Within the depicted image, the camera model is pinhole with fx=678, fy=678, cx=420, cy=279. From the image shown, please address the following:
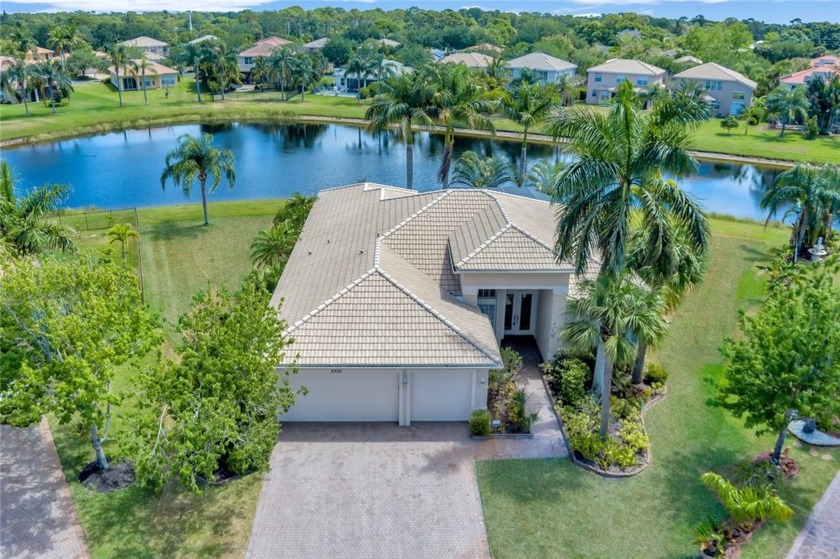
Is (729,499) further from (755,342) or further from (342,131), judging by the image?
(342,131)

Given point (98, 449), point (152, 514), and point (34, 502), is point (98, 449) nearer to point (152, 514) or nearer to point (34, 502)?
point (34, 502)

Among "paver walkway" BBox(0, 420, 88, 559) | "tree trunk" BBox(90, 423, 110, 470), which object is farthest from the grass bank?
"tree trunk" BBox(90, 423, 110, 470)

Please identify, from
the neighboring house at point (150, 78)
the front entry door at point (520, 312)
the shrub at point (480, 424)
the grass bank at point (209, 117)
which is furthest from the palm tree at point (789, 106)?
the neighboring house at point (150, 78)

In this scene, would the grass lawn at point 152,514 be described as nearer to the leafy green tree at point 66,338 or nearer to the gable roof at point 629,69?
the leafy green tree at point 66,338

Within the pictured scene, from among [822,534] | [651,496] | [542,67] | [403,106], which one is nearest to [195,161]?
[403,106]

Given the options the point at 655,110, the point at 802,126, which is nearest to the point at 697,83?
the point at 802,126

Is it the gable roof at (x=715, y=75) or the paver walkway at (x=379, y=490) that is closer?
the paver walkway at (x=379, y=490)
